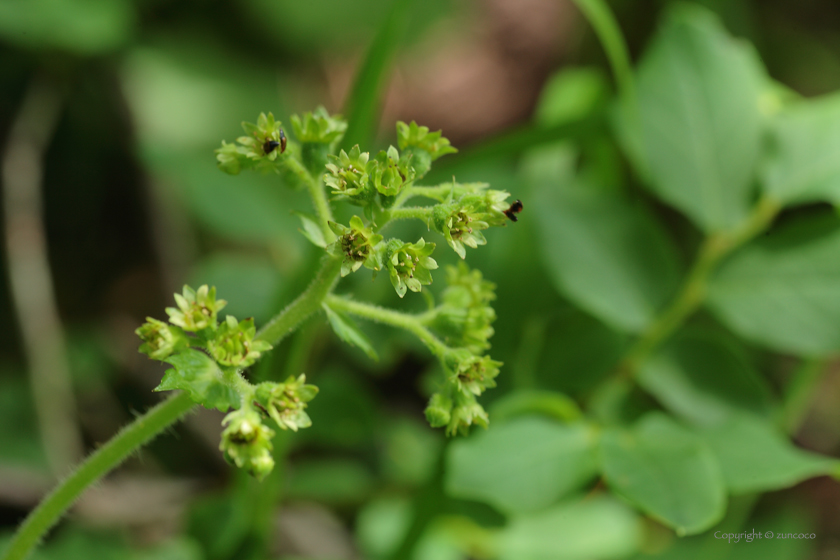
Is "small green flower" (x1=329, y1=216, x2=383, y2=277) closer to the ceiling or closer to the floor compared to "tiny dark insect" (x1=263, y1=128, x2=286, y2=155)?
closer to the floor

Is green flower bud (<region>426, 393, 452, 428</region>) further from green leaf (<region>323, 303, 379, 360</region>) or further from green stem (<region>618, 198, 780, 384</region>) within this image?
green stem (<region>618, 198, 780, 384</region>)

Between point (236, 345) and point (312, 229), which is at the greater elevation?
point (312, 229)

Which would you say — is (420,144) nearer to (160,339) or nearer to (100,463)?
(160,339)

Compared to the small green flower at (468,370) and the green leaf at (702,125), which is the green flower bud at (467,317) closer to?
the small green flower at (468,370)

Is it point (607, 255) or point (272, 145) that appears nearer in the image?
point (272, 145)

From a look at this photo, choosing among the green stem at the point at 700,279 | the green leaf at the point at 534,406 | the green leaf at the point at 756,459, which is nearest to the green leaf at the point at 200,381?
the green leaf at the point at 534,406

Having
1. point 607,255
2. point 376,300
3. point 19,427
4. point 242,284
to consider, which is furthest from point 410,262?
point 19,427

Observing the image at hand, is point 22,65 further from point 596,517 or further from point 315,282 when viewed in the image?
point 596,517

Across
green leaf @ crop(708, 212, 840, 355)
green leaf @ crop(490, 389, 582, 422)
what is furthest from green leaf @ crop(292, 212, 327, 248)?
green leaf @ crop(708, 212, 840, 355)
